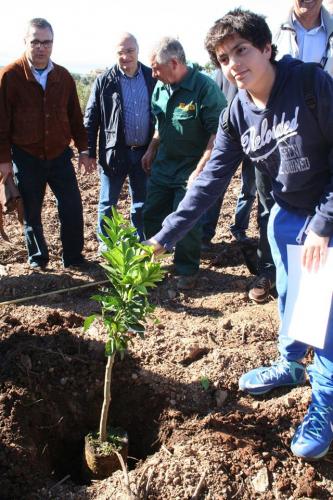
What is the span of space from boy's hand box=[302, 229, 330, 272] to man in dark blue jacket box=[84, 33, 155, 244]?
104 inches

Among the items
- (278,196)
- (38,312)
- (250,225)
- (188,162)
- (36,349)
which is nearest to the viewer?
(278,196)

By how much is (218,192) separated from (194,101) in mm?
1673

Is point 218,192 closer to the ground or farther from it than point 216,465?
farther from it

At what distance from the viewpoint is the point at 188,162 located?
4.45 meters

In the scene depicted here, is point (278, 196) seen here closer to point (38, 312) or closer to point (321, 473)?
point (321, 473)

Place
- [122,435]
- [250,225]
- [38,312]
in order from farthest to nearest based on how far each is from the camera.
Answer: [250,225] → [38,312] → [122,435]

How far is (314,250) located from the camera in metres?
2.35

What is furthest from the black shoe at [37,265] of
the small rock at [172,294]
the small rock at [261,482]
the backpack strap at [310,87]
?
the backpack strap at [310,87]

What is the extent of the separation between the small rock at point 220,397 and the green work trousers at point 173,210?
166 cm

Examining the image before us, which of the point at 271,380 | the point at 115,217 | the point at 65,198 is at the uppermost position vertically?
the point at 115,217

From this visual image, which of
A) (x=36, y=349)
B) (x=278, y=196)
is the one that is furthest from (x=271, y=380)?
(x=36, y=349)

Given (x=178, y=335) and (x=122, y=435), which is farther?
(x=178, y=335)

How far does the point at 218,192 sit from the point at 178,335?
1357 millimetres

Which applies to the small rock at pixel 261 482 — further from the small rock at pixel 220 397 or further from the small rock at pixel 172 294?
the small rock at pixel 172 294
